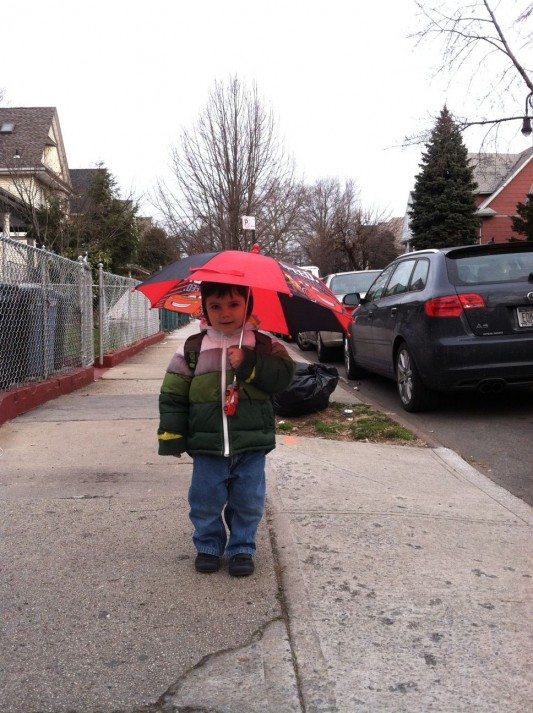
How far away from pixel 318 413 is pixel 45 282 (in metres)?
3.32

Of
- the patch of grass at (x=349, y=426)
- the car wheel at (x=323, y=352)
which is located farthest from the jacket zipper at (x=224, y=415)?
the car wheel at (x=323, y=352)

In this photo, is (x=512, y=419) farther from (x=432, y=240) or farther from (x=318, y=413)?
(x=432, y=240)

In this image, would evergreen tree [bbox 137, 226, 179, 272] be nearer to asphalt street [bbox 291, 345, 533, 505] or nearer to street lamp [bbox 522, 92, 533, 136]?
street lamp [bbox 522, 92, 533, 136]

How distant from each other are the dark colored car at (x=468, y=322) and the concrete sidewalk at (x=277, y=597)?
5.42ft

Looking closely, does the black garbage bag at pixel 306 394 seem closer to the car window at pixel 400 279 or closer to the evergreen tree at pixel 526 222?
the car window at pixel 400 279

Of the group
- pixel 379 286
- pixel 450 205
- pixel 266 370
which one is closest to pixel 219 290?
pixel 266 370

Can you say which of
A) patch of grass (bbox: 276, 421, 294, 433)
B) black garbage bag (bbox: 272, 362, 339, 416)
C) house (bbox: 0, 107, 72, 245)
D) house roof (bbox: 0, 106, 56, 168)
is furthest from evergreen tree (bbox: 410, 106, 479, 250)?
patch of grass (bbox: 276, 421, 294, 433)

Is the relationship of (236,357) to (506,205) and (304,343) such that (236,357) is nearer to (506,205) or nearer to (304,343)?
(304,343)

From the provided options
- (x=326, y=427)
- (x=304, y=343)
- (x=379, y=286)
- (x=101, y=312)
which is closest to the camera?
(x=326, y=427)

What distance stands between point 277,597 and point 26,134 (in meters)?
29.6

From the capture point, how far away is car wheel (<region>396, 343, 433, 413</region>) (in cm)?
665

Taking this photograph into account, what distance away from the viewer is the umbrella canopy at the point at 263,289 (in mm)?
2746

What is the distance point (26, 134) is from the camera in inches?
1129

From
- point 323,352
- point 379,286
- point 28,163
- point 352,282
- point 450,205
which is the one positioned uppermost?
point 450,205
